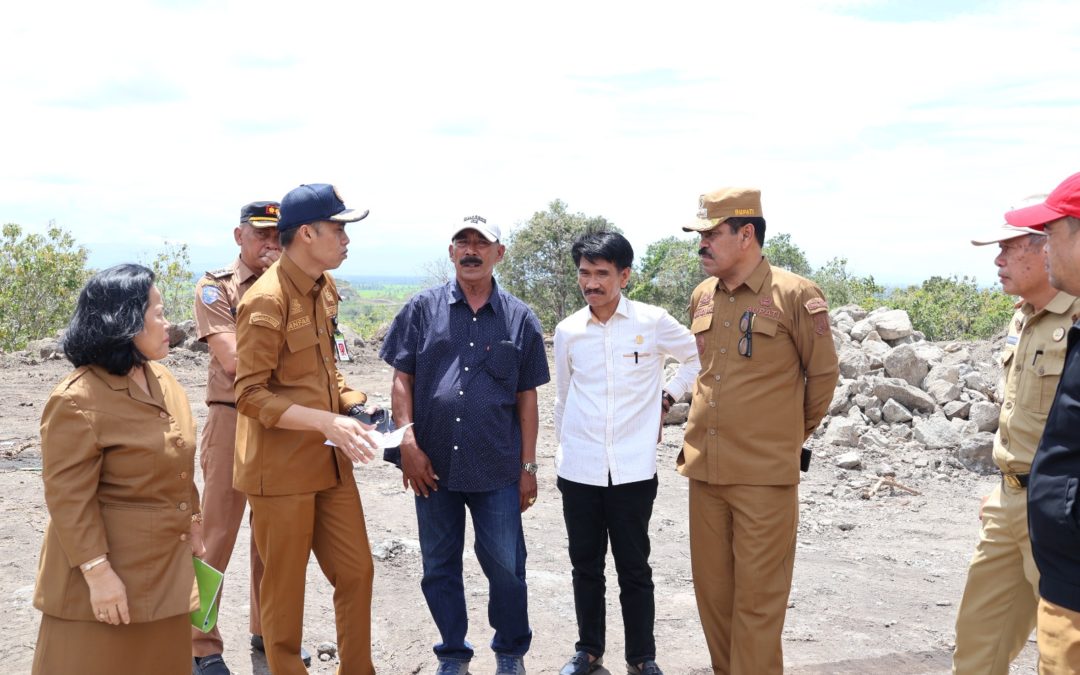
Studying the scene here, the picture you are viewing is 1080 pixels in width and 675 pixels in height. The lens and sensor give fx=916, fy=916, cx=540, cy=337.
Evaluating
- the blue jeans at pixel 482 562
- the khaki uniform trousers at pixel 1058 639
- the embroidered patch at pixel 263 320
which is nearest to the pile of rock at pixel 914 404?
the blue jeans at pixel 482 562

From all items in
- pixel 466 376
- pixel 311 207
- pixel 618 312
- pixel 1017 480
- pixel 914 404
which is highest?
pixel 311 207

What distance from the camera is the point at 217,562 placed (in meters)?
4.47

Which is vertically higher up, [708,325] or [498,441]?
[708,325]

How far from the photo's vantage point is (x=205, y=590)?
339 cm

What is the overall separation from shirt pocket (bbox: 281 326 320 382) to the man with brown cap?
58 centimetres

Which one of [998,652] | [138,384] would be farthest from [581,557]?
[138,384]

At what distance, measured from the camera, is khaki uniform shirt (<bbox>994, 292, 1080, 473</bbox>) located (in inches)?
142

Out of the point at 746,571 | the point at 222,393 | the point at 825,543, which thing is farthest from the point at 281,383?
the point at 825,543

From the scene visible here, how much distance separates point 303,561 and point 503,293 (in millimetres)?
1528

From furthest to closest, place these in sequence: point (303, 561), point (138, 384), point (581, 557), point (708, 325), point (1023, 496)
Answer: point (581, 557)
point (708, 325)
point (303, 561)
point (1023, 496)
point (138, 384)

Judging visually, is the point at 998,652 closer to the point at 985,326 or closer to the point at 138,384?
the point at 138,384

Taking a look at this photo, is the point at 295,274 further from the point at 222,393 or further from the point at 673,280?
the point at 673,280

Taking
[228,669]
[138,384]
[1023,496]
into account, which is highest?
[138,384]

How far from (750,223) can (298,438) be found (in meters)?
2.18
